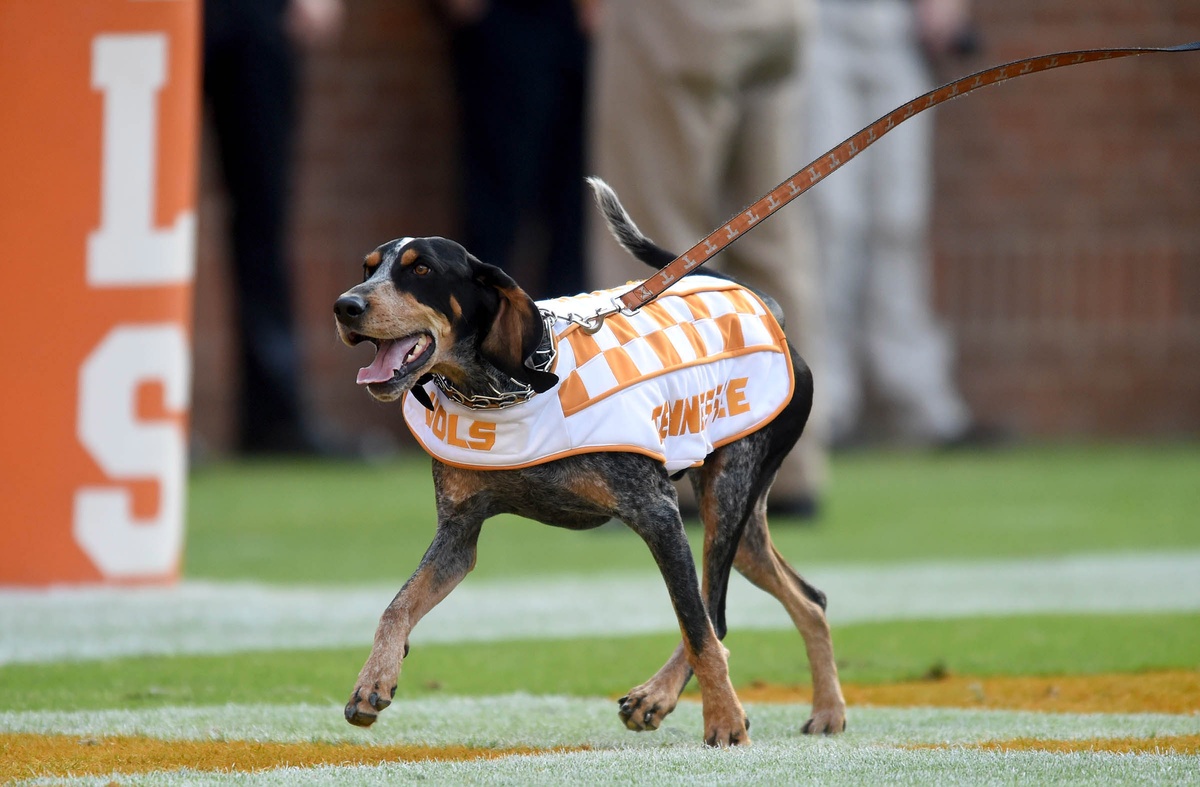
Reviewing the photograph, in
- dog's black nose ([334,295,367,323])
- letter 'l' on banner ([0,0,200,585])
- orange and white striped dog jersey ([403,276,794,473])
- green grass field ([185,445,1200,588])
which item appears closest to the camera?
dog's black nose ([334,295,367,323])

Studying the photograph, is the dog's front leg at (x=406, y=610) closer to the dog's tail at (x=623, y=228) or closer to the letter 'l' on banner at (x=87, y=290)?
the dog's tail at (x=623, y=228)

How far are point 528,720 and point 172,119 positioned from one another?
10.2ft

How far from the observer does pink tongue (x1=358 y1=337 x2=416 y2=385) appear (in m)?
3.51

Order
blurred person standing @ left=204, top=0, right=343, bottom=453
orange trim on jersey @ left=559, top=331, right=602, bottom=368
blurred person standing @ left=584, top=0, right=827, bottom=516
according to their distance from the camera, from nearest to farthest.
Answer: orange trim on jersey @ left=559, top=331, right=602, bottom=368
blurred person standing @ left=584, top=0, right=827, bottom=516
blurred person standing @ left=204, top=0, right=343, bottom=453

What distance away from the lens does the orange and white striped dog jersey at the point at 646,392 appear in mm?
3689

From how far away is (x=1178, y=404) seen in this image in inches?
529

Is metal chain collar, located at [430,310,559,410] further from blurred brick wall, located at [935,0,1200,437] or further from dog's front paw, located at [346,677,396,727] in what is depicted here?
blurred brick wall, located at [935,0,1200,437]

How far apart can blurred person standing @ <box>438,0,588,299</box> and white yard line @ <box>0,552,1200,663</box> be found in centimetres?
503

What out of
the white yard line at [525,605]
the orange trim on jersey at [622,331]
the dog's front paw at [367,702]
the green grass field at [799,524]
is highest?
the orange trim on jersey at [622,331]

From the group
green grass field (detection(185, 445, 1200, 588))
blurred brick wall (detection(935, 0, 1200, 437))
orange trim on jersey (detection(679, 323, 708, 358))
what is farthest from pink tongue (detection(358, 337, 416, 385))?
blurred brick wall (detection(935, 0, 1200, 437))

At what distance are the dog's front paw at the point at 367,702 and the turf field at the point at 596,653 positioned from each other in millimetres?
115

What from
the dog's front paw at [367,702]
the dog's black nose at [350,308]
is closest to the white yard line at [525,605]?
the dog's front paw at [367,702]

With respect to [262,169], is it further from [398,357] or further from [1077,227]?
[398,357]

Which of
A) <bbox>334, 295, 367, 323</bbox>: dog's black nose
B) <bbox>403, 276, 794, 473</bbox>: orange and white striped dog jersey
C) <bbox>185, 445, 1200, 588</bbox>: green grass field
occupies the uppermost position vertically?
<bbox>334, 295, 367, 323</bbox>: dog's black nose
